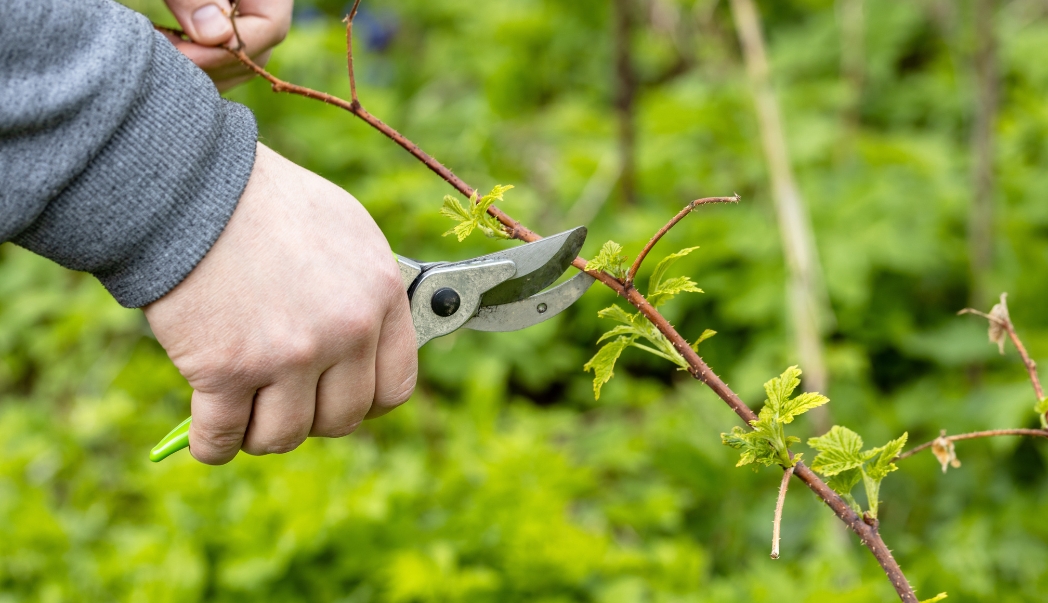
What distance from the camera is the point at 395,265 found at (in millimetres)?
1082

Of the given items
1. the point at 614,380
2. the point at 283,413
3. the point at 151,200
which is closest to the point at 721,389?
the point at 283,413

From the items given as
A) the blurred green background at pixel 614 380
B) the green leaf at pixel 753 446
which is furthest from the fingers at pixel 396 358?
the blurred green background at pixel 614 380

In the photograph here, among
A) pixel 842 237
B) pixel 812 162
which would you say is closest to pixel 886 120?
pixel 812 162

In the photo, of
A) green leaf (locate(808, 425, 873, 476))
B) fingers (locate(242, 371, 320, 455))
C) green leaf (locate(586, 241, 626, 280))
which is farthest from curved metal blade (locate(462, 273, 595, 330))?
green leaf (locate(808, 425, 873, 476))

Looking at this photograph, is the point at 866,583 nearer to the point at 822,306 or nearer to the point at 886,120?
the point at 822,306

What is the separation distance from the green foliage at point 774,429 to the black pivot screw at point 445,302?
0.41 m

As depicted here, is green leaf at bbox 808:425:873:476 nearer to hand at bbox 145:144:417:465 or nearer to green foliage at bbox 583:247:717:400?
green foliage at bbox 583:247:717:400

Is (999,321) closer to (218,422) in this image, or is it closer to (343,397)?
(343,397)

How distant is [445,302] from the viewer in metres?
1.16

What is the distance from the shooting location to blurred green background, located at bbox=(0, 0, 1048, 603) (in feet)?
6.98

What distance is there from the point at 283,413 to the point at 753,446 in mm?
554

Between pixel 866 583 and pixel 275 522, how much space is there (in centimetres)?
139

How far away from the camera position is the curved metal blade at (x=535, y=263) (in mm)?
1076

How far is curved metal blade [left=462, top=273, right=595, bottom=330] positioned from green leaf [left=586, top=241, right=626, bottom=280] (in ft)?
0.40
